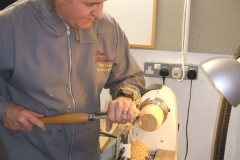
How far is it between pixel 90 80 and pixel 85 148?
0.30 m

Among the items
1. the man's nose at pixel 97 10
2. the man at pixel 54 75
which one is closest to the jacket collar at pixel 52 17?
the man at pixel 54 75

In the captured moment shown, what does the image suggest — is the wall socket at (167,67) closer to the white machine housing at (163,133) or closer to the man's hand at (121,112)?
the white machine housing at (163,133)

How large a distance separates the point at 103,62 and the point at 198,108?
96 centimetres

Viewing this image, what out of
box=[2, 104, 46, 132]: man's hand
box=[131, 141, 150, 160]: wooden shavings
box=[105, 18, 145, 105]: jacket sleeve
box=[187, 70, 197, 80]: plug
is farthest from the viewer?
box=[187, 70, 197, 80]: plug

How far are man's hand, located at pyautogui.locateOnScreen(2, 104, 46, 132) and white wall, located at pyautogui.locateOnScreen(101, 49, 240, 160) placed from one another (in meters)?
1.10

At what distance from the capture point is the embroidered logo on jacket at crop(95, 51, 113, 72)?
116 centimetres

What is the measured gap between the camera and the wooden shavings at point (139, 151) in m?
1.09

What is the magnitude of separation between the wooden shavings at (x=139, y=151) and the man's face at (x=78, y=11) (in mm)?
520

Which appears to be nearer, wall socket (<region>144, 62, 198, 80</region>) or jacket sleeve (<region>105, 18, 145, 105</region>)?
jacket sleeve (<region>105, 18, 145, 105</region>)

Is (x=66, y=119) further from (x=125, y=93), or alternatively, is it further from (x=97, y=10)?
(x=97, y=10)

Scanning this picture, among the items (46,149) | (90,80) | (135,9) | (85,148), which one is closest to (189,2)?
(135,9)

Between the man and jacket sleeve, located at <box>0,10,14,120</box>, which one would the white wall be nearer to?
the man

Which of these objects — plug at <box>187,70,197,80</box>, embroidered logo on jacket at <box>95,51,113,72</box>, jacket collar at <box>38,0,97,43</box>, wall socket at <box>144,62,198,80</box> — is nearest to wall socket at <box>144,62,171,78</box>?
wall socket at <box>144,62,198,80</box>

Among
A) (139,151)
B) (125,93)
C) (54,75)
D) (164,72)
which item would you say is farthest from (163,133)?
(164,72)
